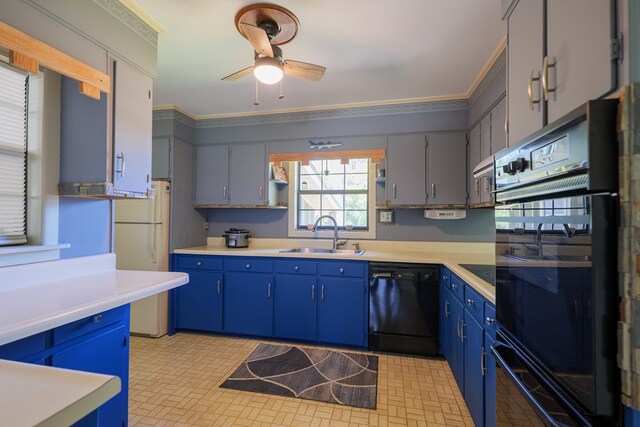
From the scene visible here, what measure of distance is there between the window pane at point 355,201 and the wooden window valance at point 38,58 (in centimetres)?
276

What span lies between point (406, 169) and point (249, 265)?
198 cm

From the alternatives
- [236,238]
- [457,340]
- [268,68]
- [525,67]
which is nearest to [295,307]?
[236,238]

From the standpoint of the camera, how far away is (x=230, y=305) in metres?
3.23

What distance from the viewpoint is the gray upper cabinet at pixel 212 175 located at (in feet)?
12.1

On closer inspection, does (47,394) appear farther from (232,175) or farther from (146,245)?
(232,175)

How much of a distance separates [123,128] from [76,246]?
762mm

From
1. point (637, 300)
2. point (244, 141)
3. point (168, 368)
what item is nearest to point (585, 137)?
point (637, 300)

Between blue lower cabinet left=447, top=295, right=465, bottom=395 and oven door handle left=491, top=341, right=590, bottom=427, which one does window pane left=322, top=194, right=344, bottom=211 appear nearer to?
blue lower cabinet left=447, top=295, right=465, bottom=395

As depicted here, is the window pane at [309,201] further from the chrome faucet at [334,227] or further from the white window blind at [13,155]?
the white window blind at [13,155]

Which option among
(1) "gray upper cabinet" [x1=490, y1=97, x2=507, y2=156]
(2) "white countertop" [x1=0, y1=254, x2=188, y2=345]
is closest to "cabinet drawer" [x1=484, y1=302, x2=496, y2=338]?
(1) "gray upper cabinet" [x1=490, y1=97, x2=507, y2=156]

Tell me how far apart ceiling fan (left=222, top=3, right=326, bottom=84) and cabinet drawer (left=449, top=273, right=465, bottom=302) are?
1.75 metres

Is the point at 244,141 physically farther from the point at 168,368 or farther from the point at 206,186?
the point at 168,368

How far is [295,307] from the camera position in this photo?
3072mm

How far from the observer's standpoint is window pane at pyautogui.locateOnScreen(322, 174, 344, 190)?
3809mm
